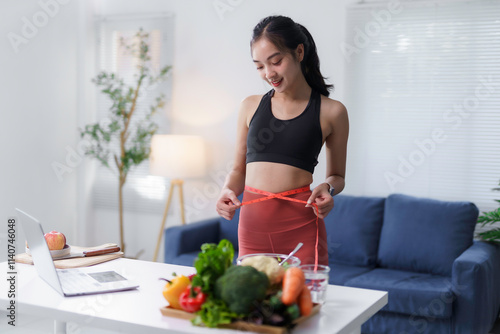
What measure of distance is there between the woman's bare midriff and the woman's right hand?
5.6 inches

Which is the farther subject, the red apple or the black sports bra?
the red apple

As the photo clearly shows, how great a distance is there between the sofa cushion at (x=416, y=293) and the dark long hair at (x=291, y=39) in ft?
5.52

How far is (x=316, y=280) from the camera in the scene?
1.62 metres

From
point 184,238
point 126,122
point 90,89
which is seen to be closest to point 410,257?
point 184,238

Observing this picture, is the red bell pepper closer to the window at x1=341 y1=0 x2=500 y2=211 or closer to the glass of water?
the glass of water

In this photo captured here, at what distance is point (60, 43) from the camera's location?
16.3 ft

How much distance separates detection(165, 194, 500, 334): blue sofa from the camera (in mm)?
3330

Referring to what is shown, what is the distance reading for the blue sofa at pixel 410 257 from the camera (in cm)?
333

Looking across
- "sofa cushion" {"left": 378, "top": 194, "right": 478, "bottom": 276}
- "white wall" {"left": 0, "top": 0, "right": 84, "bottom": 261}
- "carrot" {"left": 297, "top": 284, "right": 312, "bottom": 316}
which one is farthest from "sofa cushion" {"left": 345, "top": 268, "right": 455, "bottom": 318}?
"white wall" {"left": 0, "top": 0, "right": 84, "bottom": 261}

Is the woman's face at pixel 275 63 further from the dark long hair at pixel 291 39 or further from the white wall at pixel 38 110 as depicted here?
the white wall at pixel 38 110

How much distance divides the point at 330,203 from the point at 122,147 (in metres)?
3.18

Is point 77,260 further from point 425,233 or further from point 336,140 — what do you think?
point 425,233

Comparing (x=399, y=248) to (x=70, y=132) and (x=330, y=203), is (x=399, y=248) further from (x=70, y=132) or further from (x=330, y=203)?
(x=70, y=132)

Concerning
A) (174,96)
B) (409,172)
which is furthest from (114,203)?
(409,172)
